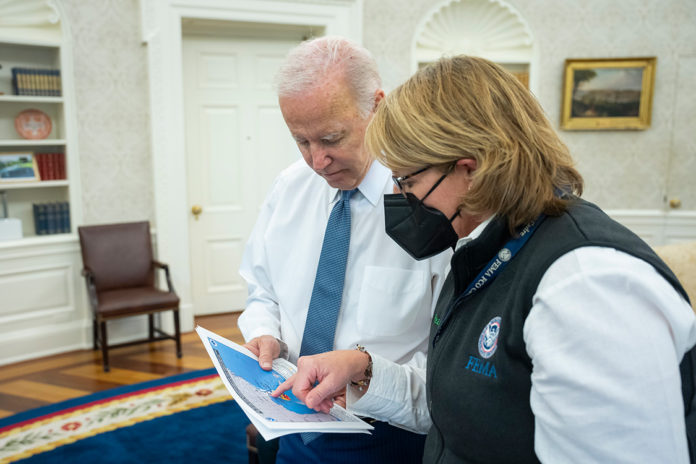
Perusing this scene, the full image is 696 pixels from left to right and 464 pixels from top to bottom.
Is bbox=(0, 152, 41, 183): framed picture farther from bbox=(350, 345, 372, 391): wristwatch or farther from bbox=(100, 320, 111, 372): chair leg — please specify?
bbox=(350, 345, 372, 391): wristwatch

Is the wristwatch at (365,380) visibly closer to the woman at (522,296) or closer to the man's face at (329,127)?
the woman at (522,296)

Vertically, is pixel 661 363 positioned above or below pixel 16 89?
below

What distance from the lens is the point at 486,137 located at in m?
0.85

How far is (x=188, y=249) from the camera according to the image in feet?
14.8

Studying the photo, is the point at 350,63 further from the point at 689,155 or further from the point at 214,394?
the point at 689,155

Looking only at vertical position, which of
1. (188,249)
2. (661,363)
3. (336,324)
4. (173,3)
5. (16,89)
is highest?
(173,3)

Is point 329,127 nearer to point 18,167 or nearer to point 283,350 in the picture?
point 283,350

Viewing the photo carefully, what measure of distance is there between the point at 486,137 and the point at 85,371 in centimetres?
382

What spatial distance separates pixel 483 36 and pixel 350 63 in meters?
4.44

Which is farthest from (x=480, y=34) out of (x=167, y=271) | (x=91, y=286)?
(x=91, y=286)

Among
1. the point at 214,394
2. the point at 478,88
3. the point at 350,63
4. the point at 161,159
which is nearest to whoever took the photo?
the point at 478,88

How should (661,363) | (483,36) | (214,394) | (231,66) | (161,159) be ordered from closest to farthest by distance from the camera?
(661,363)
(214,394)
(161,159)
(231,66)
(483,36)


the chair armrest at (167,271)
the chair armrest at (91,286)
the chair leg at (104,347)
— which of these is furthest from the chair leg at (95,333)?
the chair armrest at (167,271)

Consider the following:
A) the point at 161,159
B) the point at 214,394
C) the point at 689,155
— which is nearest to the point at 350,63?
the point at 214,394
